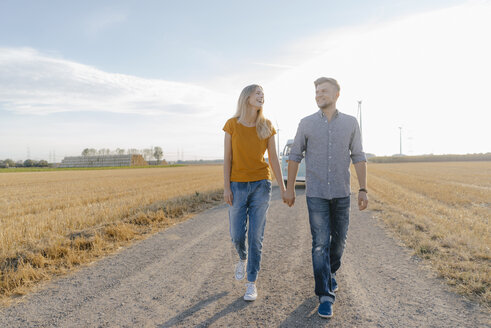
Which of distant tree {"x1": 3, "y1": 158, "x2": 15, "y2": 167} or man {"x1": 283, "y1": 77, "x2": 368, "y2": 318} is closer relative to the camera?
man {"x1": 283, "y1": 77, "x2": 368, "y2": 318}

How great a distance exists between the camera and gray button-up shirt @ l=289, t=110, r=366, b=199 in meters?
2.86

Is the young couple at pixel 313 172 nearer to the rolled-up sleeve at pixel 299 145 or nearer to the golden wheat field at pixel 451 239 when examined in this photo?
the rolled-up sleeve at pixel 299 145

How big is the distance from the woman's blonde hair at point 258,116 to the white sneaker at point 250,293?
1.54 metres

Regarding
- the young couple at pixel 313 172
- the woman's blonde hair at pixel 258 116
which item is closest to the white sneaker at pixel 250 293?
the young couple at pixel 313 172

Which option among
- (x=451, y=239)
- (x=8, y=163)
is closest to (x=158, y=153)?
(x=8, y=163)

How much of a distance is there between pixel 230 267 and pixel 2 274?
2900 millimetres

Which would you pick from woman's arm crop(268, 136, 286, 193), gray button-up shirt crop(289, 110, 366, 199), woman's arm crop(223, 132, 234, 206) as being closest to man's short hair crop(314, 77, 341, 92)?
gray button-up shirt crop(289, 110, 366, 199)

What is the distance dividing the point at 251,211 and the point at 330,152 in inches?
39.4

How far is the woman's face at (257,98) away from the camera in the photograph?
3121mm

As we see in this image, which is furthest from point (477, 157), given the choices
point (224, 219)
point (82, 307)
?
point (82, 307)

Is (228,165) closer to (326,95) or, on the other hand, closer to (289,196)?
(289,196)

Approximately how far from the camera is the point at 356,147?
2959 mm

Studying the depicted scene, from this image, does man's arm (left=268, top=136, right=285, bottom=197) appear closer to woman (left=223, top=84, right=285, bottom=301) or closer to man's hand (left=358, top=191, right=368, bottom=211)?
woman (left=223, top=84, right=285, bottom=301)

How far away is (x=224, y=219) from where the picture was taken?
7.59m
